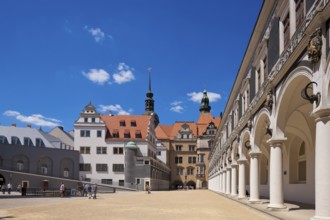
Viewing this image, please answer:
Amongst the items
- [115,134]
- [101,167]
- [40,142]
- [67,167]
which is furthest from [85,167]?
[40,142]

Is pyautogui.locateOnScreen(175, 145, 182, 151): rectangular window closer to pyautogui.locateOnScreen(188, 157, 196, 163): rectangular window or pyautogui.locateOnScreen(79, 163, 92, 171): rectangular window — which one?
pyautogui.locateOnScreen(188, 157, 196, 163): rectangular window

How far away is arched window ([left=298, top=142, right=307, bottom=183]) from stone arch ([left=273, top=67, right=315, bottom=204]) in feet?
0.99

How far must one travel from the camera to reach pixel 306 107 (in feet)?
66.6

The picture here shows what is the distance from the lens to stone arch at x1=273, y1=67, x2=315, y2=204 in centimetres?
1506

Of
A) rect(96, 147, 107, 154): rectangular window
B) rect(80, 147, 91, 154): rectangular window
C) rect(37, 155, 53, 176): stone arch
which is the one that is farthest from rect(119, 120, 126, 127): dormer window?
rect(37, 155, 53, 176): stone arch

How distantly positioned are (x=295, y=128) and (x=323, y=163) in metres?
13.4

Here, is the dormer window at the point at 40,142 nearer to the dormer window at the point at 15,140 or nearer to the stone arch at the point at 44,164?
the dormer window at the point at 15,140

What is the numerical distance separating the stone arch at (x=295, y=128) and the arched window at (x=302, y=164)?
30 centimetres

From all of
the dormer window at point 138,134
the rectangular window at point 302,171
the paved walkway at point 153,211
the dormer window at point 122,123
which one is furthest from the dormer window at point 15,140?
the rectangular window at point 302,171

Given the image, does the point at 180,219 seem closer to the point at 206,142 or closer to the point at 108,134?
the point at 108,134

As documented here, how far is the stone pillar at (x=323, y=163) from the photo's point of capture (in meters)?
10.7

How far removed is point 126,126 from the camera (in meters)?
80.8

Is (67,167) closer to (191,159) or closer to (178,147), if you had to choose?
(178,147)

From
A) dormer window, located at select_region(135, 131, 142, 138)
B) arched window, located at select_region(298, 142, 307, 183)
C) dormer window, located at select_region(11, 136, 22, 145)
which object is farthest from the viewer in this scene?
dormer window, located at select_region(135, 131, 142, 138)
